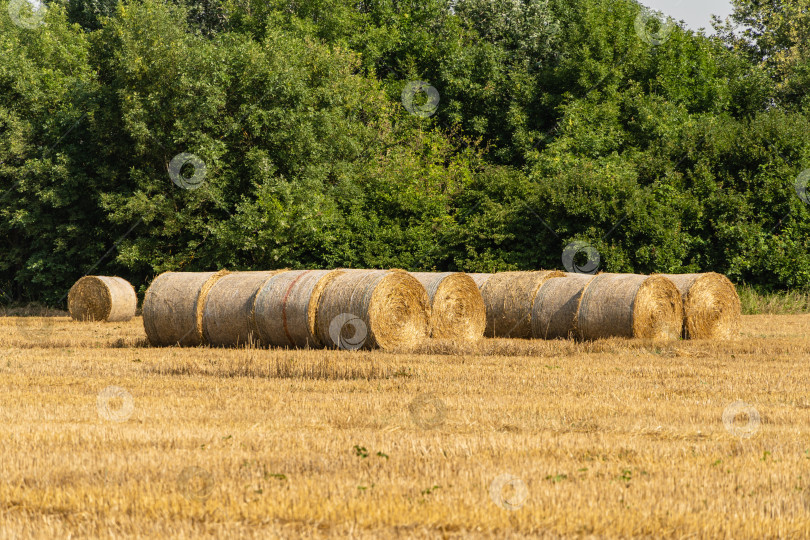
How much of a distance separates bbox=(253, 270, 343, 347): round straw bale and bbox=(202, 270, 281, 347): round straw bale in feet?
0.80

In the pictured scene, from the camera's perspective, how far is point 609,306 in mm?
17875

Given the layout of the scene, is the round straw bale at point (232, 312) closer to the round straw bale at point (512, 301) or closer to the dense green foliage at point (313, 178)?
the round straw bale at point (512, 301)

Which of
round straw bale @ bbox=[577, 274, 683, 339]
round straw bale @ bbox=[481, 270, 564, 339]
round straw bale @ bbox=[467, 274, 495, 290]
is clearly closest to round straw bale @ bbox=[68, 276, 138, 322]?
round straw bale @ bbox=[467, 274, 495, 290]

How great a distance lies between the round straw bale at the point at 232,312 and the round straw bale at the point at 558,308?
18.4 ft

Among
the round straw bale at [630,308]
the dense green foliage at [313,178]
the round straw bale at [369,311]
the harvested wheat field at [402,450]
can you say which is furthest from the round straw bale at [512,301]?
the dense green foliage at [313,178]

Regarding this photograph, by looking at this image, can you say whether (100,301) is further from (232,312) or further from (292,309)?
(292,309)

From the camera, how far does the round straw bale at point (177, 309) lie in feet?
57.4

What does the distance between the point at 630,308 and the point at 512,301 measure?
2.86 m

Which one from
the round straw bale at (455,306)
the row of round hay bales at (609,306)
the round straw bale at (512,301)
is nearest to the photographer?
the row of round hay bales at (609,306)

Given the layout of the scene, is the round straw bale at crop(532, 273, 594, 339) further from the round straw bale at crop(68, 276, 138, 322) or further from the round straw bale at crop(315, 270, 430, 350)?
the round straw bale at crop(68, 276, 138, 322)

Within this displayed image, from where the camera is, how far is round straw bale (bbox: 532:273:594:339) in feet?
59.9

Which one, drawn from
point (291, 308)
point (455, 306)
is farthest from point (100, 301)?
point (455, 306)

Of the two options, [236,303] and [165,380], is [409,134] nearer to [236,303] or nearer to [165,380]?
[236,303]

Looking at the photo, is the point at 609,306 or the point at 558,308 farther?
the point at 558,308
